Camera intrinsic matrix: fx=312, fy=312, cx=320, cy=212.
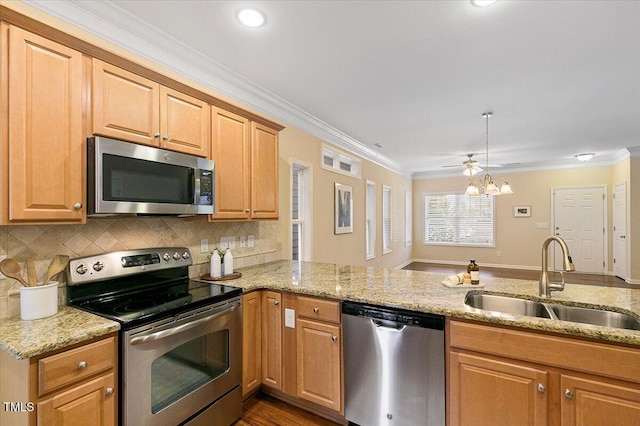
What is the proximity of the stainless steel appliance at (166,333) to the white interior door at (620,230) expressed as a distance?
807cm

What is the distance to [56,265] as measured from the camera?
1660 millimetres

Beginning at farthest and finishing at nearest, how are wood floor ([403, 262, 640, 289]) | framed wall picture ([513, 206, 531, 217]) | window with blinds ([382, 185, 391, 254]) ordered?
framed wall picture ([513, 206, 531, 217]) < window with blinds ([382, 185, 391, 254]) < wood floor ([403, 262, 640, 289])

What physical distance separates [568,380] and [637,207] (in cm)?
690

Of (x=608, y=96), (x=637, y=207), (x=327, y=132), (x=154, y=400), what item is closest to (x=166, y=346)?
(x=154, y=400)

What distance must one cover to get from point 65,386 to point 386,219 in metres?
6.65

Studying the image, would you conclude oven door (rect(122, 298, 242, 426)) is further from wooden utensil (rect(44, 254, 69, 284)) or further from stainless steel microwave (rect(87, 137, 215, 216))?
stainless steel microwave (rect(87, 137, 215, 216))

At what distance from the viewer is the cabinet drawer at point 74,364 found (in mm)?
1266

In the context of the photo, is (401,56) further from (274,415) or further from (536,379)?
(274,415)

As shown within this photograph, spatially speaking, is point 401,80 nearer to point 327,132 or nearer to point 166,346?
point 327,132

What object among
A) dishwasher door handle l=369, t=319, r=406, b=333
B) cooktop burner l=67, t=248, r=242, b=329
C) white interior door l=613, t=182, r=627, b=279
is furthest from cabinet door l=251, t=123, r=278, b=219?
white interior door l=613, t=182, r=627, b=279

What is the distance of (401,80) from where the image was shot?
10.1 feet

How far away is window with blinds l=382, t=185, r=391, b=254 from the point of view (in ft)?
23.3

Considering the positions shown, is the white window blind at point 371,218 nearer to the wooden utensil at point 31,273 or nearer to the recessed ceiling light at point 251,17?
the recessed ceiling light at point 251,17

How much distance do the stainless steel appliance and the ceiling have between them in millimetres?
1562
